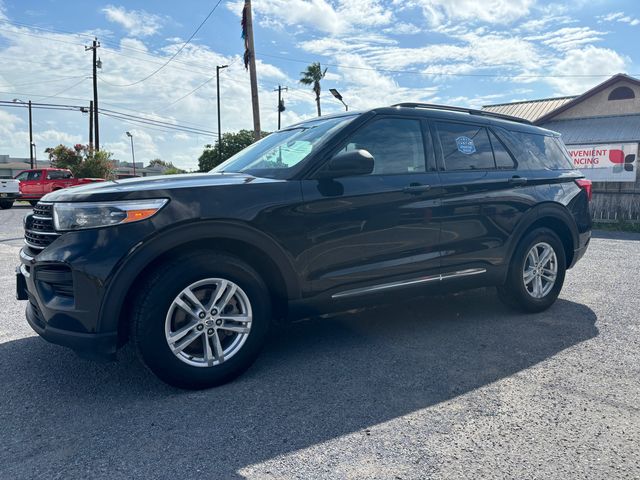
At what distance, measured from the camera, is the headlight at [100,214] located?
284 cm

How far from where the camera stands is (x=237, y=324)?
10.6 feet

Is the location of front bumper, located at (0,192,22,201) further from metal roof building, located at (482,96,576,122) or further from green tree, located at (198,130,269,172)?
green tree, located at (198,130,269,172)

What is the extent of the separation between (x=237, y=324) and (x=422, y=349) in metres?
1.47

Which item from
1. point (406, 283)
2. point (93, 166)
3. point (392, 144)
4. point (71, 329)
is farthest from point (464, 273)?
point (93, 166)

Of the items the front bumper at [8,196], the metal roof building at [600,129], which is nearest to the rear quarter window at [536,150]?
the metal roof building at [600,129]

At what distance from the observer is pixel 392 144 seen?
3.94 m

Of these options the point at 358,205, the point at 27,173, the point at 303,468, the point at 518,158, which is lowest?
the point at 303,468

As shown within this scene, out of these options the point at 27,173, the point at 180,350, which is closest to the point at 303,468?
the point at 180,350

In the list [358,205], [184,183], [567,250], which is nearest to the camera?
[184,183]

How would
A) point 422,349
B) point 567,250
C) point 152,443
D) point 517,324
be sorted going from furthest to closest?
point 567,250, point 517,324, point 422,349, point 152,443

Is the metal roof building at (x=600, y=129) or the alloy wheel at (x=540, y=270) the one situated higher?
the metal roof building at (x=600, y=129)

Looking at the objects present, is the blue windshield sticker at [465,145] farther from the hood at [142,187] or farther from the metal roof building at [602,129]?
the metal roof building at [602,129]

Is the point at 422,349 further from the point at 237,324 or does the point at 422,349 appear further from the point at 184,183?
the point at 184,183

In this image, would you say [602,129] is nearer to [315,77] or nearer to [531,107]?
[531,107]
